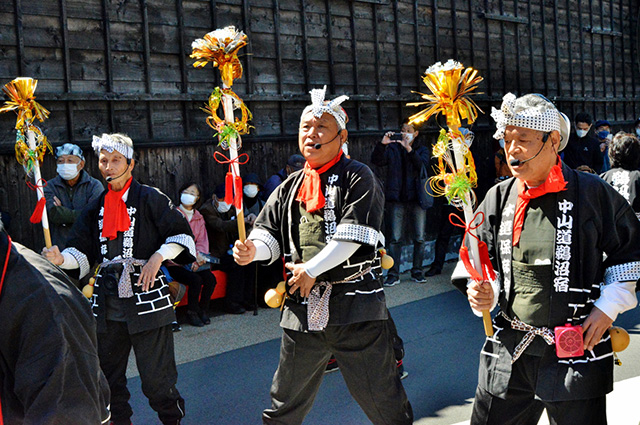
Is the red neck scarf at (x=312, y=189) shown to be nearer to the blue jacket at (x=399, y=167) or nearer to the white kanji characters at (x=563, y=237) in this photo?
the white kanji characters at (x=563, y=237)

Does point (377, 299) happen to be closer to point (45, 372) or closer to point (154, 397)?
point (154, 397)

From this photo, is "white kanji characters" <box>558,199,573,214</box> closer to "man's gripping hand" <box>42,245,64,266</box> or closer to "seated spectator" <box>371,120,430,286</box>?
"man's gripping hand" <box>42,245,64,266</box>

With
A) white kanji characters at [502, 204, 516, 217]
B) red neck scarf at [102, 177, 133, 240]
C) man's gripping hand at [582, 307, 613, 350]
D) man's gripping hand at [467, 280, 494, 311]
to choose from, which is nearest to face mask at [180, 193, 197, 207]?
red neck scarf at [102, 177, 133, 240]

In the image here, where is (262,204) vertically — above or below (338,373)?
above

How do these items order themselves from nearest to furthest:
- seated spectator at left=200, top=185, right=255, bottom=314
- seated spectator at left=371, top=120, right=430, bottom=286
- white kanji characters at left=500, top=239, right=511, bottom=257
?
white kanji characters at left=500, top=239, right=511, bottom=257 < seated spectator at left=200, top=185, right=255, bottom=314 < seated spectator at left=371, top=120, right=430, bottom=286

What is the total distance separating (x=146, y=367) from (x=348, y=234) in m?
1.60

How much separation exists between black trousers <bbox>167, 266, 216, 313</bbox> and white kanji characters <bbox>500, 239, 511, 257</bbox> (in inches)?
176

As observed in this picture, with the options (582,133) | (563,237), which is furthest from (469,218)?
(582,133)

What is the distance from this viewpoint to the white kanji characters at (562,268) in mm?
2959

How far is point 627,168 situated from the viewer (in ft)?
20.1

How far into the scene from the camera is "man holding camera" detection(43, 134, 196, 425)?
13.9 ft

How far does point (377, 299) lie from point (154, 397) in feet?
5.09

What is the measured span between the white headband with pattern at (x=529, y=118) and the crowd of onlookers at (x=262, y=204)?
174cm

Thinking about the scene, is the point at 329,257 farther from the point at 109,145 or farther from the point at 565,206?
the point at 109,145
